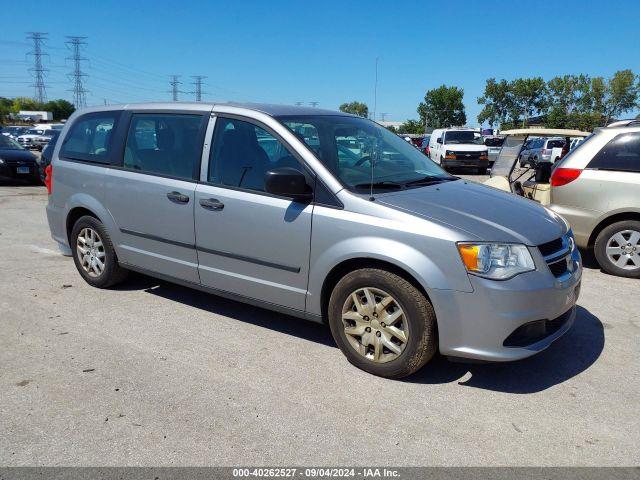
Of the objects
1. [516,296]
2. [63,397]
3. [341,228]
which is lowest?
[63,397]

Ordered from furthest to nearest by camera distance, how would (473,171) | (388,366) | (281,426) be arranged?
1. (473,171)
2. (388,366)
3. (281,426)

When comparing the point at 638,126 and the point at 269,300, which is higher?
the point at 638,126

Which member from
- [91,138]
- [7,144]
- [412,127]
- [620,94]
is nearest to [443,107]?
[412,127]

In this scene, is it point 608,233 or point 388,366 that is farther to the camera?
point 608,233

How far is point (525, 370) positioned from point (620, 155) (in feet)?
11.9

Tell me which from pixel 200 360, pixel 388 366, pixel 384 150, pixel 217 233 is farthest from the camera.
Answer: pixel 384 150

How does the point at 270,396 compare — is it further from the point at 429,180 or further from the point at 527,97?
the point at 527,97

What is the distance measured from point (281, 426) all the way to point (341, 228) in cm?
131

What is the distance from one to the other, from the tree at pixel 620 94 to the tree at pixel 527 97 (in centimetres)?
1572

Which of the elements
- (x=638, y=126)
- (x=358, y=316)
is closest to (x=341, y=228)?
(x=358, y=316)

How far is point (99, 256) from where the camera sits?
208 inches

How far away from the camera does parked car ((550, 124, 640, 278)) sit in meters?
6.06

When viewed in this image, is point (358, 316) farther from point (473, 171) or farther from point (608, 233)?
point (473, 171)

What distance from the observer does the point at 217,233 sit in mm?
4168
